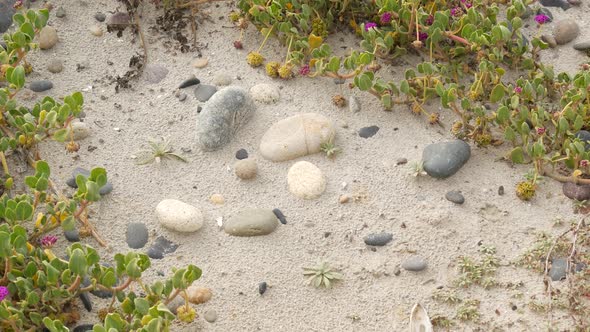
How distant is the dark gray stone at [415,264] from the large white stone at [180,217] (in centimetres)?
103

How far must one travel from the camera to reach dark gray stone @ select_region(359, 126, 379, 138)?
4.81 metres

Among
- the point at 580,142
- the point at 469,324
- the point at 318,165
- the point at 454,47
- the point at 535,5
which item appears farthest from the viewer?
the point at 535,5

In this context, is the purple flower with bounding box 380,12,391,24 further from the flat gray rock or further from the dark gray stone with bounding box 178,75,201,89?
the flat gray rock

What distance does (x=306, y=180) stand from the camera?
4527 mm

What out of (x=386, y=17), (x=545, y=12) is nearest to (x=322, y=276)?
(x=386, y=17)

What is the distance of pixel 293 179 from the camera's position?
4.56 m

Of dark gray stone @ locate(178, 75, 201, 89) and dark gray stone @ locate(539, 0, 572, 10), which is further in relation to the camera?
dark gray stone @ locate(539, 0, 572, 10)

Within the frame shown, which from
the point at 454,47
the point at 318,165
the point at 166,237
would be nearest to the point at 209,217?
the point at 166,237

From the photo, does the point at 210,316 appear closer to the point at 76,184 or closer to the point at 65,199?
the point at 65,199

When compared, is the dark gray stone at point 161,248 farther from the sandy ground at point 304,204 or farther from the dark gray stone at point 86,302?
the dark gray stone at point 86,302

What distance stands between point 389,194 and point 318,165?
0.42 m

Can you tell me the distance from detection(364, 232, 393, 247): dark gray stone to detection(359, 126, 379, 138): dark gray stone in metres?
0.72

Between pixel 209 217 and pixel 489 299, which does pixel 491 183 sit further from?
pixel 209 217

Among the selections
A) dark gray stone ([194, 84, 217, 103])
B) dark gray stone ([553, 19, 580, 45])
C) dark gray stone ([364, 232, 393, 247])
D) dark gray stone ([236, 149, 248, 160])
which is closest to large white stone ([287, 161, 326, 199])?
dark gray stone ([236, 149, 248, 160])
